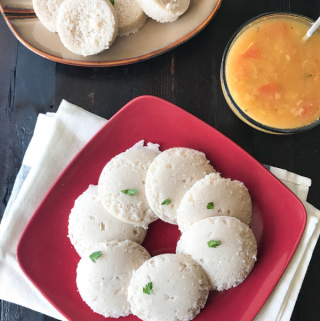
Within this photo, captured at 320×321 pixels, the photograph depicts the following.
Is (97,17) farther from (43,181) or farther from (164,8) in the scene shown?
(43,181)

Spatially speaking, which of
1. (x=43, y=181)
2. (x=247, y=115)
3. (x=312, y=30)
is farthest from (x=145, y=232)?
(x=312, y=30)

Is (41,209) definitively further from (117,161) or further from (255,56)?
(255,56)

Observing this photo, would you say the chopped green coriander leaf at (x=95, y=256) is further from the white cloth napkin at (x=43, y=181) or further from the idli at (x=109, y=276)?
the white cloth napkin at (x=43, y=181)

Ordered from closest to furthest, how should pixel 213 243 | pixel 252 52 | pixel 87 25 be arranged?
1. pixel 213 243
2. pixel 252 52
3. pixel 87 25

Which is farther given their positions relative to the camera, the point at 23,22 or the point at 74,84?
the point at 74,84

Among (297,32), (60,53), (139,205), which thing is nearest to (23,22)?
(60,53)

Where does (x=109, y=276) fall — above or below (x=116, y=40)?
below
